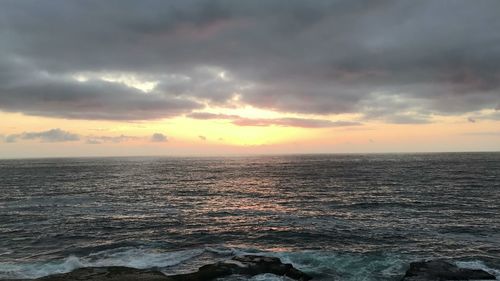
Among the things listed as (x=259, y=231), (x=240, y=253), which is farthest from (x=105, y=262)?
(x=259, y=231)

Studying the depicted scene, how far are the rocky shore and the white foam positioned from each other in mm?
2863

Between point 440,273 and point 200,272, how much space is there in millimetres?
17202

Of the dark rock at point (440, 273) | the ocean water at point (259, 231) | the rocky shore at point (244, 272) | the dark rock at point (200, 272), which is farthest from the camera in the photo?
the ocean water at point (259, 231)

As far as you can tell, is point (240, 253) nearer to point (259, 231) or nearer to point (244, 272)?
point (244, 272)

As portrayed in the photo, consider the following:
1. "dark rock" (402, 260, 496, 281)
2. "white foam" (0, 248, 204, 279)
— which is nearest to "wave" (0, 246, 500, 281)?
"white foam" (0, 248, 204, 279)

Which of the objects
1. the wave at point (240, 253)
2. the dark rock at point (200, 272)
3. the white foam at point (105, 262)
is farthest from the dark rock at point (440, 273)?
the white foam at point (105, 262)

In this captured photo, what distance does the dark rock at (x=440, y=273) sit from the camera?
28.7 meters

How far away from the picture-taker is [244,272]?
30047 millimetres

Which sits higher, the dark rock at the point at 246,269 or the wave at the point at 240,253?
the dark rock at the point at 246,269

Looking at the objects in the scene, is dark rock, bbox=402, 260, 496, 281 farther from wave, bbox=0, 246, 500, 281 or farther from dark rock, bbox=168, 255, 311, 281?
dark rock, bbox=168, 255, 311, 281

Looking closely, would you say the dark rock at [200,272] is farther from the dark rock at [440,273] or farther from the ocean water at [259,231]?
the dark rock at [440,273]

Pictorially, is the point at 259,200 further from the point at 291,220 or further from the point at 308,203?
the point at 291,220

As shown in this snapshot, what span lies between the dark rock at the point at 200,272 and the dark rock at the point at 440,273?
766 centimetres

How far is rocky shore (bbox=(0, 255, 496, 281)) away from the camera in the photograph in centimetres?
2822
